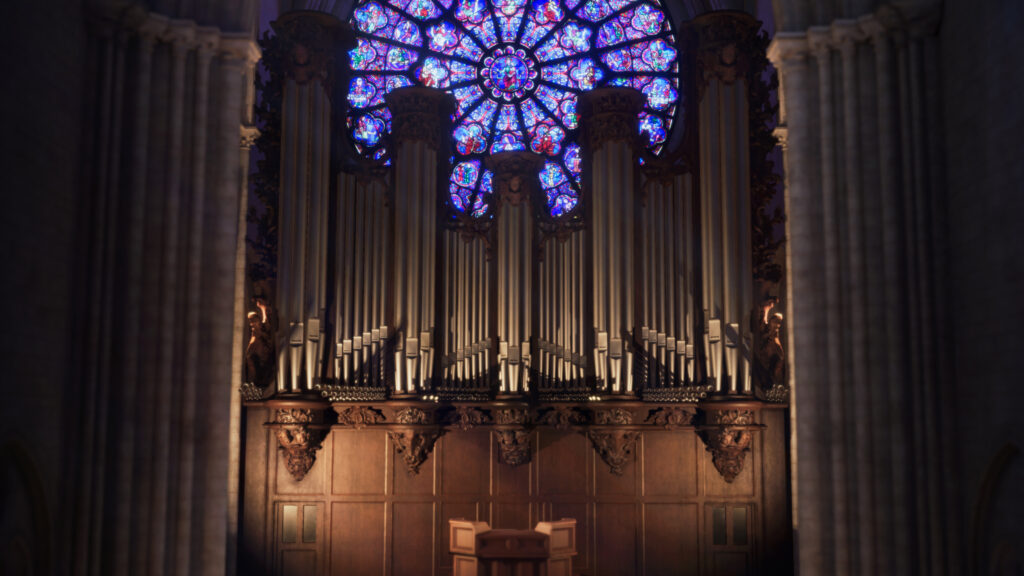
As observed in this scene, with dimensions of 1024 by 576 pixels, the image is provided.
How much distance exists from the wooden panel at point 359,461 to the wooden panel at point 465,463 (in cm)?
63

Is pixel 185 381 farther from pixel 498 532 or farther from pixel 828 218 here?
pixel 828 218

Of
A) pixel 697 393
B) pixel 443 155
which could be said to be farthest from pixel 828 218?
pixel 443 155

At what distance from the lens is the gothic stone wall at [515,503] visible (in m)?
10.3

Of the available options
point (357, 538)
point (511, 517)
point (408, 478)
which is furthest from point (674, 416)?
point (357, 538)

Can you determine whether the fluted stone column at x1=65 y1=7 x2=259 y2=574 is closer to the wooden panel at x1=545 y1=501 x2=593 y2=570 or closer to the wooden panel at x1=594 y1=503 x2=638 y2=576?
the wooden panel at x1=545 y1=501 x2=593 y2=570

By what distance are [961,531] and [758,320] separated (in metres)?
4.08

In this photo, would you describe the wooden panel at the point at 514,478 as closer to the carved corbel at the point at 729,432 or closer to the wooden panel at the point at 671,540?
the wooden panel at the point at 671,540

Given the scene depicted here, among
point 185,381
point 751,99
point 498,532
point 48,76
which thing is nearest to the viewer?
point 48,76

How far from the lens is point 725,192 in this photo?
10.6 metres

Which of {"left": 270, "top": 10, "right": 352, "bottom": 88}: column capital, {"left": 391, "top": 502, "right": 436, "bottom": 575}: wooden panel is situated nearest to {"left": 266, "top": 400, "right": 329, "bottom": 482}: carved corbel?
{"left": 391, "top": 502, "right": 436, "bottom": 575}: wooden panel

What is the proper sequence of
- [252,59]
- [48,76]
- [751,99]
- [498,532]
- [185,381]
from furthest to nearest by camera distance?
[751,99]
[498,532]
[252,59]
[185,381]
[48,76]

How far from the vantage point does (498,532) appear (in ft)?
28.0

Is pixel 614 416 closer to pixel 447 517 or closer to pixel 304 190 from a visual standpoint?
pixel 447 517

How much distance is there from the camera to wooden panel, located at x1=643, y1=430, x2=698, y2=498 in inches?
411
